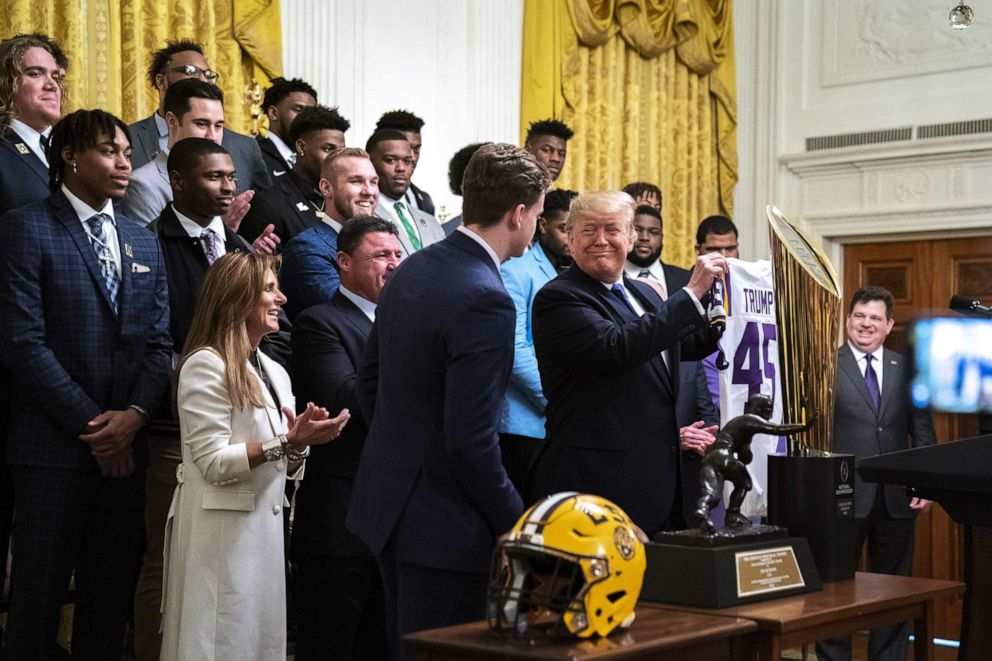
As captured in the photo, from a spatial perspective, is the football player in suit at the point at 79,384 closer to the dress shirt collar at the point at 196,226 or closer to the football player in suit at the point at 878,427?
the dress shirt collar at the point at 196,226

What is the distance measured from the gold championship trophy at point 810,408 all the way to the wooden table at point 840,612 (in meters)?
0.12

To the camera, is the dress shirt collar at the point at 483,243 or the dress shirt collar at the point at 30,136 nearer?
the dress shirt collar at the point at 483,243

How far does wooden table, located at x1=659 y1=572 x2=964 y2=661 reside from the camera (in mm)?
2379

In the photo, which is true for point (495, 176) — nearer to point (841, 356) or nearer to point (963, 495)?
point (963, 495)

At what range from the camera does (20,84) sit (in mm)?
3947

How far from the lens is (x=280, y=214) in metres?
4.60

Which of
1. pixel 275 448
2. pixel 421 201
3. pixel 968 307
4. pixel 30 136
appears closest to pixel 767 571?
pixel 968 307

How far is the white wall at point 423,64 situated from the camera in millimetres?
6445

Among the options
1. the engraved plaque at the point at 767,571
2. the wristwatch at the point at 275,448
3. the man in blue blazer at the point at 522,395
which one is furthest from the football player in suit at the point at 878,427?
the wristwatch at the point at 275,448

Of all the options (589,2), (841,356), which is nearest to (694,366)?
(841,356)

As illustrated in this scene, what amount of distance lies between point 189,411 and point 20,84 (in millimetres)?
1338

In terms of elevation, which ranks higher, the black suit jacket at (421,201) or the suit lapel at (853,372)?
the black suit jacket at (421,201)

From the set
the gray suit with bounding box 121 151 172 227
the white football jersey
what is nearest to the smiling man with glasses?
the gray suit with bounding box 121 151 172 227

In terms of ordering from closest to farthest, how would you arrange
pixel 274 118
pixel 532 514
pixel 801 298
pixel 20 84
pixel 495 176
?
pixel 532 514 → pixel 495 176 → pixel 801 298 → pixel 20 84 → pixel 274 118
